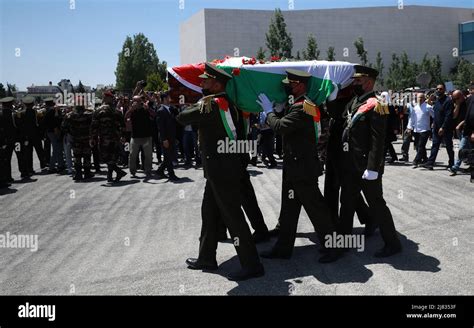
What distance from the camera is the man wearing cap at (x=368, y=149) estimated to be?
515 cm

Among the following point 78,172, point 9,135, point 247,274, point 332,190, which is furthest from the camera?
point 9,135

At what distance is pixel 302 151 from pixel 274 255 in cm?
128

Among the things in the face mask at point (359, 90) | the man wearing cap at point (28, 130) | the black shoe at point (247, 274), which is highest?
the face mask at point (359, 90)

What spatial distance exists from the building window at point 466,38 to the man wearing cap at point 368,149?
66.7 metres

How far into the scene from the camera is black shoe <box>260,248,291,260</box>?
5.43 metres

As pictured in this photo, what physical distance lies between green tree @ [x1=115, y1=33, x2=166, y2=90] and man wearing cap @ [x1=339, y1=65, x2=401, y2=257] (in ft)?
225

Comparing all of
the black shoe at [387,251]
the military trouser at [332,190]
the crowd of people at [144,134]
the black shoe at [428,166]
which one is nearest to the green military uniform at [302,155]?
the black shoe at [387,251]

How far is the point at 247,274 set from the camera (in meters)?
4.80

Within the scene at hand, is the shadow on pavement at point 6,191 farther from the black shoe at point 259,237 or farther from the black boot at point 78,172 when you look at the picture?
the black shoe at point 259,237

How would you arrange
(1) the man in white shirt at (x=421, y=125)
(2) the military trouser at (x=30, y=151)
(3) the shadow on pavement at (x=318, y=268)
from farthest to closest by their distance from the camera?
(2) the military trouser at (x=30, y=151)
(1) the man in white shirt at (x=421, y=125)
(3) the shadow on pavement at (x=318, y=268)

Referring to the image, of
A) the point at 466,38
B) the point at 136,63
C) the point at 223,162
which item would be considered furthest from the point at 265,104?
the point at 136,63

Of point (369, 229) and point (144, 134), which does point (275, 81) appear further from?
point (144, 134)
